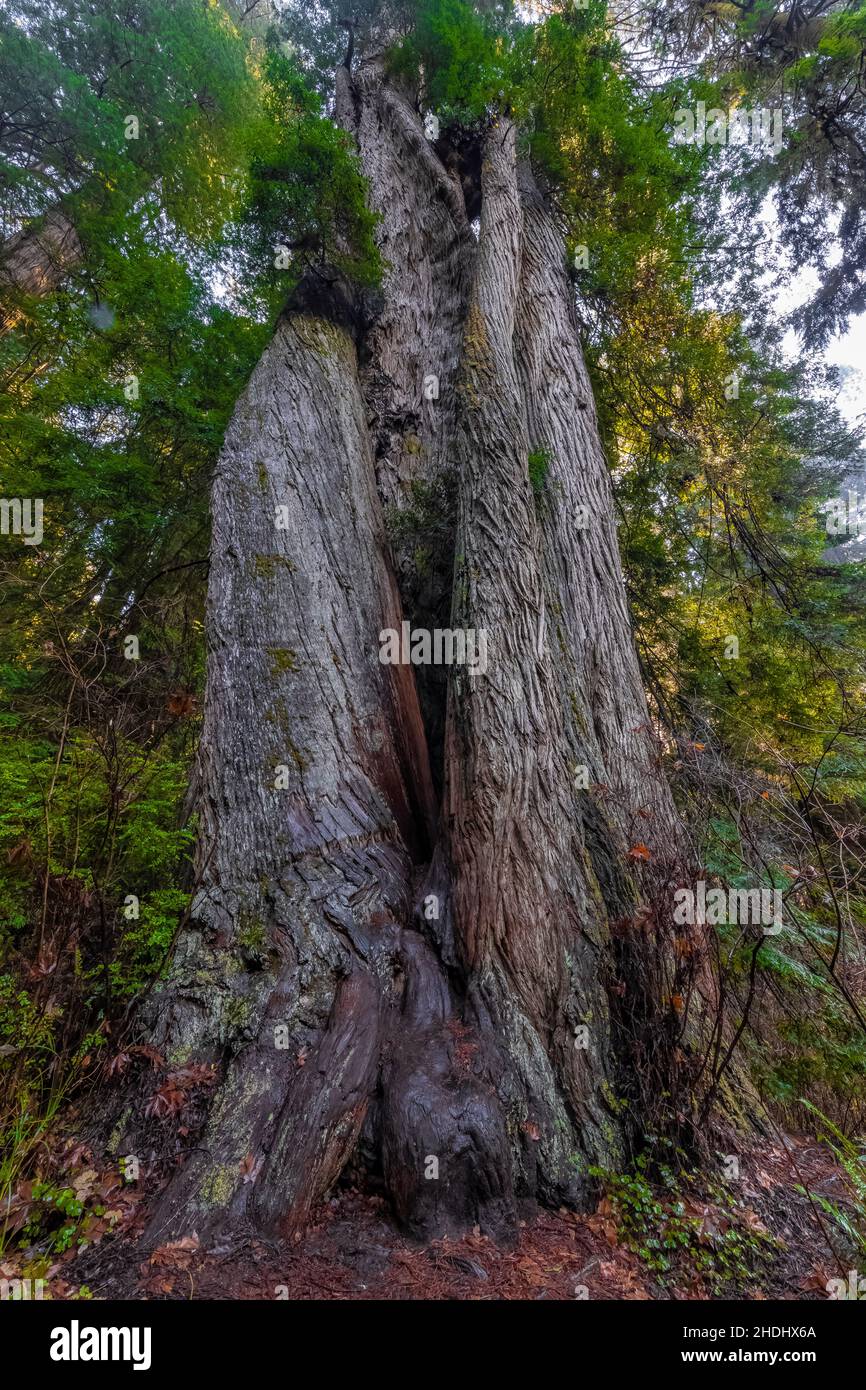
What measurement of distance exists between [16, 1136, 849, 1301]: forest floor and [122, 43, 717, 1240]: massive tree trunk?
102 mm

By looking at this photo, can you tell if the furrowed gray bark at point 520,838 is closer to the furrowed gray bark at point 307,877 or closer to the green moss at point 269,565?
the furrowed gray bark at point 307,877

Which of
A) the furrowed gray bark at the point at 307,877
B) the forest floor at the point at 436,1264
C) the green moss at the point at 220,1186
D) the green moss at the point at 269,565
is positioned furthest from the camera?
the green moss at the point at 269,565

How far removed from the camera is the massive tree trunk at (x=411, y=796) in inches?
94.9

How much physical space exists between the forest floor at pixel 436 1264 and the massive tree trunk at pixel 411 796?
0.10 meters

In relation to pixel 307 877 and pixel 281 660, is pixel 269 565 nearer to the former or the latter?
pixel 281 660

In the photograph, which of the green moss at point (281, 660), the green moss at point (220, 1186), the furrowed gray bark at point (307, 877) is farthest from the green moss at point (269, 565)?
the green moss at point (220, 1186)

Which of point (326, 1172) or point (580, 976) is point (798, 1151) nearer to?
Result: point (580, 976)

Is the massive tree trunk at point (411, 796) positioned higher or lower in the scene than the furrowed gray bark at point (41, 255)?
lower

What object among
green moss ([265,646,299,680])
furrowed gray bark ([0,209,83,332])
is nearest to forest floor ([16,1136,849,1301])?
green moss ([265,646,299,680])

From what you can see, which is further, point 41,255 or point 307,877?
point 41,255

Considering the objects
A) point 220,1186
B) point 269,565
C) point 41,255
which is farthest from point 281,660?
point 41,255

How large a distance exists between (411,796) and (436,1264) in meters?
2.17

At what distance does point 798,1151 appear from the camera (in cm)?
312

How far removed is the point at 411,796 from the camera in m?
3.73
